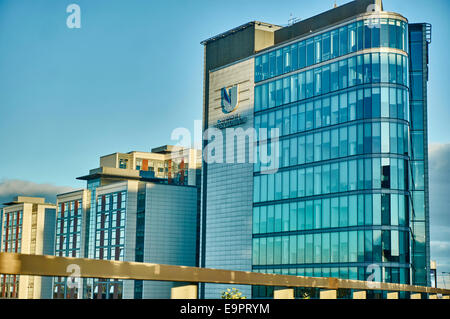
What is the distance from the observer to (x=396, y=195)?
7344 centimetres

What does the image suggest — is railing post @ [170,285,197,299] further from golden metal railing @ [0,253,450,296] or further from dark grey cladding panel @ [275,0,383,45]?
dark grey cladding panel @ [275,0,383,45]

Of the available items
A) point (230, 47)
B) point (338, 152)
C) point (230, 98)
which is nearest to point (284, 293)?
point (338, 152)

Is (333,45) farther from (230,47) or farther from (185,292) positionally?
(185,292)

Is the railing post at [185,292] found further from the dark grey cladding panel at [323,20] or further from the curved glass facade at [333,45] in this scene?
the dark grey cladding panel at [323,20]

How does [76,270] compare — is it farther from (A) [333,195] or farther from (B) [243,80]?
(B) [243,80]

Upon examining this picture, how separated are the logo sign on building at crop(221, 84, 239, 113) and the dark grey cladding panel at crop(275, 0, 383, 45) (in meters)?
8.62

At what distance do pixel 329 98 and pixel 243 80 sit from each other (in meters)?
15.6

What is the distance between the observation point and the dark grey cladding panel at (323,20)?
260 feet

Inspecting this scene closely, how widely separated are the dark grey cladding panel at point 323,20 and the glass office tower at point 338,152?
0.49 ft

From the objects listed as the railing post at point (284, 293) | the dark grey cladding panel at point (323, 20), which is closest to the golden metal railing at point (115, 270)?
the railing post at point (284, 293)

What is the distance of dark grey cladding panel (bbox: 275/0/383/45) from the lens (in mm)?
79338

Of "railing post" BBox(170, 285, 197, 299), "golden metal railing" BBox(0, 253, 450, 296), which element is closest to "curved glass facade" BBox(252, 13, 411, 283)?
"golden metal railing" BBox(0, 253, 450, 296)

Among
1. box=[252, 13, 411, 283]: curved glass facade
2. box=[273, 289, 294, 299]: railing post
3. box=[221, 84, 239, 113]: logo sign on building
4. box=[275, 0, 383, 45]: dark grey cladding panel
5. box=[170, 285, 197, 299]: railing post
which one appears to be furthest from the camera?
box=[221, 84, 239, 113]: logo sign on building
